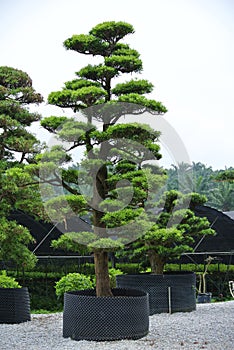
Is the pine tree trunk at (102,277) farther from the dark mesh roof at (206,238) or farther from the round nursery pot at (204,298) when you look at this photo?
the dark mesh roof at (206,238)

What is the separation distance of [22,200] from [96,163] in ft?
9.67

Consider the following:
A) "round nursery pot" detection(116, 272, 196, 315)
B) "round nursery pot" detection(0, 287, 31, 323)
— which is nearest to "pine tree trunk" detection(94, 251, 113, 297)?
"round nursery pot" detection(0, 287, 31, 323)

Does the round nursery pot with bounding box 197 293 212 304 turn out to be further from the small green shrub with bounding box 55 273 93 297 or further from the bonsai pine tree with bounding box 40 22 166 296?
the bonsai pine tree with bounding box 40 22 166 296

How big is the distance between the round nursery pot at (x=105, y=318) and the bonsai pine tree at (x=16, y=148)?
343cm

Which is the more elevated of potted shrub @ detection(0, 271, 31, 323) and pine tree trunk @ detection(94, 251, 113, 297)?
pine tree trunk @ detection(94, 251, 113, 297)

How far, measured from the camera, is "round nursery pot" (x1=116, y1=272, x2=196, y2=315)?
1079 cm

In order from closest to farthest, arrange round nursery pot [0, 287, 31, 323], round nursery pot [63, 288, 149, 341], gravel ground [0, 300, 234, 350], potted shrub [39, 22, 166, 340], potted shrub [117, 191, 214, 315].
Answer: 1. gravel ground [0, 300, 234, 350]
2. round nursery pot [63, 288, 149, 341]
3. potted shrub [39, 22, 166, 340]
4. round nursery pot [0, 287, 31, 323]
5. potted shrub [117, 191, 214, 315]

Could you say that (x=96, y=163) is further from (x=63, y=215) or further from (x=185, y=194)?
(x=185, y=194)

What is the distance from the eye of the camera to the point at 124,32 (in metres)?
9.52

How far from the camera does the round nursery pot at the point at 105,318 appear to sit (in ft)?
25.3

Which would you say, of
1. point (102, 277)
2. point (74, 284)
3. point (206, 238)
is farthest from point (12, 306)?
point (206, 238)

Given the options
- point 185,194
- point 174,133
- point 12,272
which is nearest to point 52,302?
point 12,272

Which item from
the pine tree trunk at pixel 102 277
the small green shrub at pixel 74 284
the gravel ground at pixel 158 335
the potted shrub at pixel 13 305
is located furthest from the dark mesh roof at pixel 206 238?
the pine tree trunk at pixel 102 277

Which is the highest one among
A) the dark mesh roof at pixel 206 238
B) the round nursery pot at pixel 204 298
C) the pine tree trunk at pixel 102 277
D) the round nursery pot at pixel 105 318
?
the dark mesh roof at pixel 206 238
